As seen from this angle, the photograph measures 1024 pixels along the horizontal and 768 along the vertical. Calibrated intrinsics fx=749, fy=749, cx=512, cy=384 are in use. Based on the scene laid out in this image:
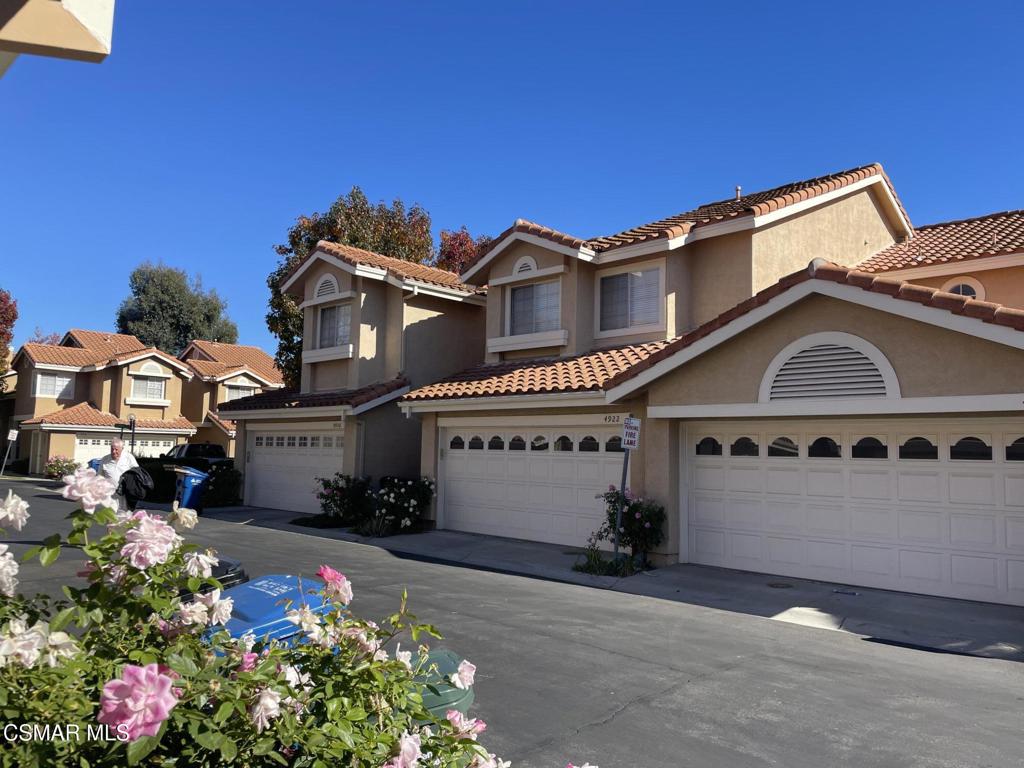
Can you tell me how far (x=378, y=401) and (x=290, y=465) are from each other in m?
4.49

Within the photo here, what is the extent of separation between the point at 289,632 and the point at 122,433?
117ft

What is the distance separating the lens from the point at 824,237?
16672 millimetres

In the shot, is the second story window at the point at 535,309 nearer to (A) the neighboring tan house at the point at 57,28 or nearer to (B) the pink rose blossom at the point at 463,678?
(A) the neighboring tan house at the point at 57,28

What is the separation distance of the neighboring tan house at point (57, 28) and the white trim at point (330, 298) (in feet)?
56.7

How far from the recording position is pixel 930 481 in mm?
10109

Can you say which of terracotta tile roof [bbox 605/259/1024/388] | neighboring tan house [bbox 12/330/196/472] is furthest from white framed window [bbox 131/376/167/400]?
terracotta tile roof [bbox 605/259/1024/388]

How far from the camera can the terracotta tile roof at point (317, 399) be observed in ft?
60.6

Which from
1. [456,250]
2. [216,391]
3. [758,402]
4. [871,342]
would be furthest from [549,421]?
[216,391]

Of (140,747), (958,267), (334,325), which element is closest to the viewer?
(140,747)

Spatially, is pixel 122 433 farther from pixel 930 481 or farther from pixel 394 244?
pixel 930 481

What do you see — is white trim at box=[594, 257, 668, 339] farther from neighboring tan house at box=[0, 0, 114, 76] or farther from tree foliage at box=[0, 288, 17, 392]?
tree foliage at box=[0, 288, 17, 392]

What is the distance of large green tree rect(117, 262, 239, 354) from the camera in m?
57.3

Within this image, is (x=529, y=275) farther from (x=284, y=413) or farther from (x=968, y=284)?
(x=968, y=284)

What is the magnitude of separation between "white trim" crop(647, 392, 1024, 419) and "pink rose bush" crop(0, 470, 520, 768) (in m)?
8.58
